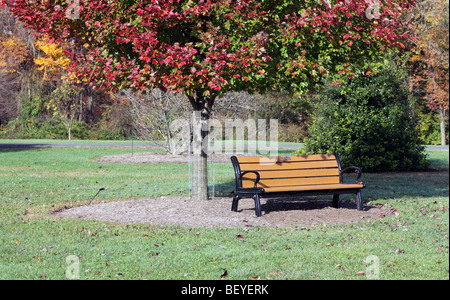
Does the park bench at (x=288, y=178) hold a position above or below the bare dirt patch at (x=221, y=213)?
above

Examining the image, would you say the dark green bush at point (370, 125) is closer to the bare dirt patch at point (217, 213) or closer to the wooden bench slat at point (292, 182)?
the bare dirt patch at point (217, 213)

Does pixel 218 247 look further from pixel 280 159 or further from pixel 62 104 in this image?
pixel 62 104

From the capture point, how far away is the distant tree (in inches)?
253

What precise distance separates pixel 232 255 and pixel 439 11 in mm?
24252

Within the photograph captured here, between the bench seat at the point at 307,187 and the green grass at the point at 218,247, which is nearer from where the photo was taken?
the green grass at the point at 218,247

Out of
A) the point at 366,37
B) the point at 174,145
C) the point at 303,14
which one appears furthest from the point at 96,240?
the point at 174,145

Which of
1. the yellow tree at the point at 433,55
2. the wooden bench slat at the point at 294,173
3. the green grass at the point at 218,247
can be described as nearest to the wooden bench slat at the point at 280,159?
the wooden bench slat at the point at 294,173

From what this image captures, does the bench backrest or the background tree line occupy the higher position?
the background tree line

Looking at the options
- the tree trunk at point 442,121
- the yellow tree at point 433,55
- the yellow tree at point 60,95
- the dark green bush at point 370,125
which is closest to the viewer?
the dark green bush at point 370,125

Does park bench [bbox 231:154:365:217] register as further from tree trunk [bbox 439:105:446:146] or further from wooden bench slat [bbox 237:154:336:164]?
tree trunk [bbox 439:105:446:146]

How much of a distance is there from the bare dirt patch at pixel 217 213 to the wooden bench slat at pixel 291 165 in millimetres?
634

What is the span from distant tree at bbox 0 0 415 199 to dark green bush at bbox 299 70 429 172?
5955 millimetres

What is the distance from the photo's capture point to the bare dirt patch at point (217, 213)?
6.86 meters

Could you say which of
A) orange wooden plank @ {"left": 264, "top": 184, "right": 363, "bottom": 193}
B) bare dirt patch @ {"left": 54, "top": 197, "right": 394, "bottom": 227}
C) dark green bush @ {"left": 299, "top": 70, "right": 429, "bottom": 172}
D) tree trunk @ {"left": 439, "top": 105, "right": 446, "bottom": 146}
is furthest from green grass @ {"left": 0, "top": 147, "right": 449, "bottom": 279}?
tree trunk @ {"left": 439, "top": 105, "right": 446, "bottom": 146}
